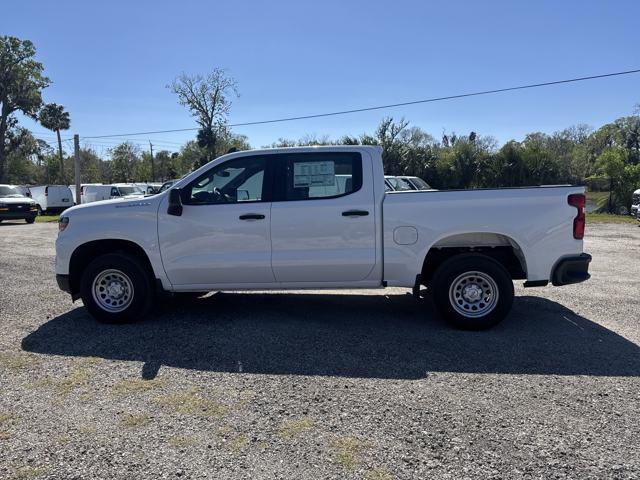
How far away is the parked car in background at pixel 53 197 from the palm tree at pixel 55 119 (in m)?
37.5

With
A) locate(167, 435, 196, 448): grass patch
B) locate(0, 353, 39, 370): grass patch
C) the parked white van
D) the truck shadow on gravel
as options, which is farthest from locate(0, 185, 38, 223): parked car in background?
locate(167, 435, 196, 448): grass patch

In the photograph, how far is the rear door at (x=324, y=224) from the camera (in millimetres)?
5621

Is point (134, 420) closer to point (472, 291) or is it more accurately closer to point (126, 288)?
point (126, 288)

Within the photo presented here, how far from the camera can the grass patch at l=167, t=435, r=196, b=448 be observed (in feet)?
10.8

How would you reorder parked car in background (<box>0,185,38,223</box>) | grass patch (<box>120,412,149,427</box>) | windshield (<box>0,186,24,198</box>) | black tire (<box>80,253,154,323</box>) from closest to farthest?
grass patch (<box>120,412,149,427</box>) → black tire (<box>80,253,154,323</box>) → parked car in background (<box>0,185,38,223</box>) → windshield (<box>0,186,24,198</box>)

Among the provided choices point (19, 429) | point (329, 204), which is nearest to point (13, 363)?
point (19, 429)

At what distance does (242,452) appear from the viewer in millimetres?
3203

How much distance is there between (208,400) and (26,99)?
Answer: 63.0 metres

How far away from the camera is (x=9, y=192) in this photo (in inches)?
968

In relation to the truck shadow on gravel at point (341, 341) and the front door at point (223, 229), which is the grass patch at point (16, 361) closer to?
the truck shadow on gravel at point (341, 341)

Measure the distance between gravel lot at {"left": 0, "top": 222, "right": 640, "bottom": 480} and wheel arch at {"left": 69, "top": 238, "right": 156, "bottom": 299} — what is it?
563 millimetres

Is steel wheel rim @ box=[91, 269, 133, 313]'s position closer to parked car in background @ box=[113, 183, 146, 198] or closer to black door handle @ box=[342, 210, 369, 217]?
black door handle @ box=[342, 210, 369, 217]

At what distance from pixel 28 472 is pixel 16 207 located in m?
23.7

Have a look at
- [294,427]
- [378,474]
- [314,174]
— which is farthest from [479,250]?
[378,474]
